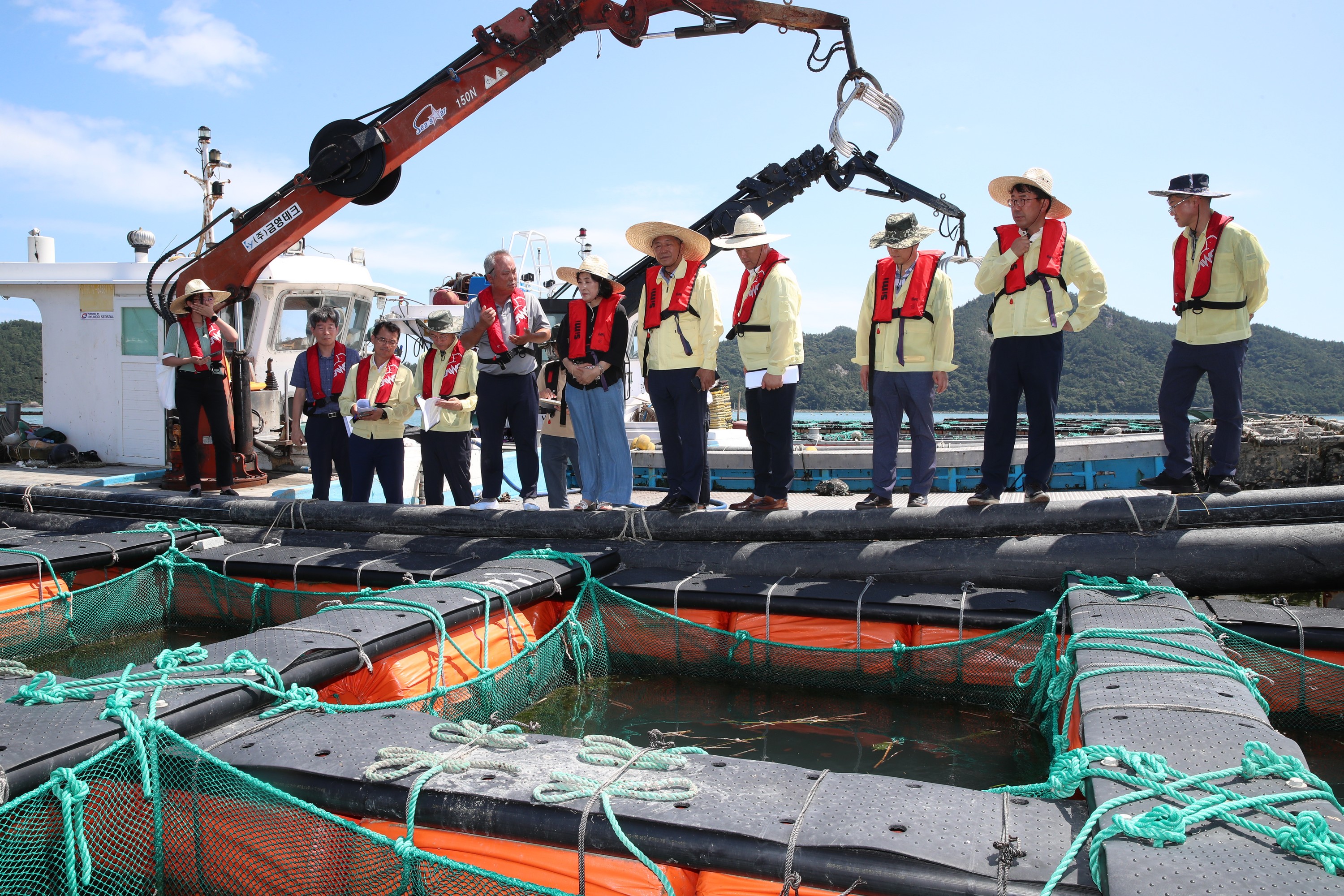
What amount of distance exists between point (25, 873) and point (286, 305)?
25.7ft

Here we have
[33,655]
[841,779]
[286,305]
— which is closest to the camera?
[841,779]

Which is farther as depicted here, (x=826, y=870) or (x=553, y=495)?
(x=553, y=495)

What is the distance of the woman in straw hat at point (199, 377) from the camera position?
6.60 meters

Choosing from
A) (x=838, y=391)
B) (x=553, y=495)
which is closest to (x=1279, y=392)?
(x=838, y=391)

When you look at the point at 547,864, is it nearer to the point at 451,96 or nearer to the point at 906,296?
the point at 906,296

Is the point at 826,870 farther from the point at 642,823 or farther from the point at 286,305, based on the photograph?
the point at 286,305

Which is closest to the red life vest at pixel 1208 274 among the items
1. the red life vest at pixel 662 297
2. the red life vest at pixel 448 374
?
the red life vest at pixel 662 297

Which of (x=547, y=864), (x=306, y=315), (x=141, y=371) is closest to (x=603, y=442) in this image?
(x=547, y=864)

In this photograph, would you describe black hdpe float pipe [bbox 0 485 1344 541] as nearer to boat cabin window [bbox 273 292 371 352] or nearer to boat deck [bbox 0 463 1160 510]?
boat deck [bbox 0 463 1160 510]

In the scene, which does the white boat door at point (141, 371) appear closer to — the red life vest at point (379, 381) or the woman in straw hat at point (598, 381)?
the red life vest at point (379, 381)

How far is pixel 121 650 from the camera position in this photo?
5.36 m

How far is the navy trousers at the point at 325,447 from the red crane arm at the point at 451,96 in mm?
1676

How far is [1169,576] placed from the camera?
4.11 metres

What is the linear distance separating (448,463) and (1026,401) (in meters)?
4.05
